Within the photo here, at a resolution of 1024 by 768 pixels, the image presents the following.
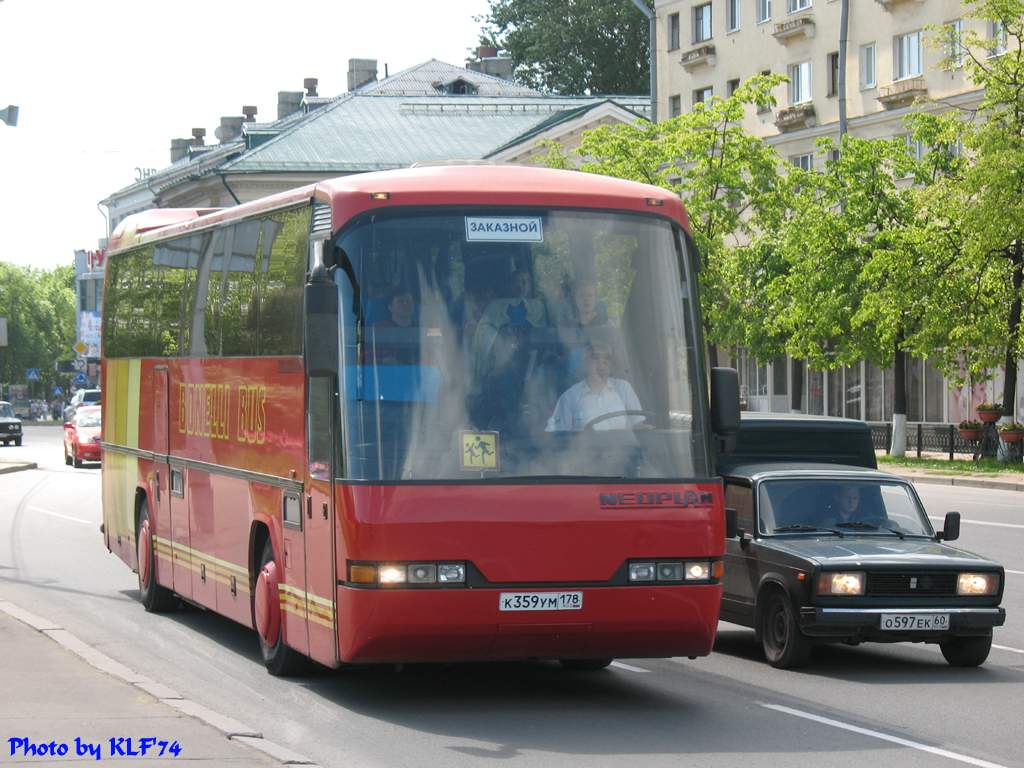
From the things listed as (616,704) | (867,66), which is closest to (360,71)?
(867,66)

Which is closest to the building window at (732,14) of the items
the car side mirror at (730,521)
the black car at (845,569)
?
the black car at (845,569)

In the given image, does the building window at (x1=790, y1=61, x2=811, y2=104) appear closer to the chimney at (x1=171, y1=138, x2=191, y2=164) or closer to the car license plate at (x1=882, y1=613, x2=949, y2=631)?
the car license plate at (x1=882, y1=613, x2=949, y2=631)

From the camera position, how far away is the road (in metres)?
9.54

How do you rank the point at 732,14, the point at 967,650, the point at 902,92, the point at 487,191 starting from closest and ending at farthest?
1. the point at 487,191
2. the point at 967,650
3. the point at 902,92
4. the point at 732,14

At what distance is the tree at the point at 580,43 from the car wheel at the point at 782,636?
8179cm

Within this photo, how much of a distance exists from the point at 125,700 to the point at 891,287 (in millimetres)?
35778

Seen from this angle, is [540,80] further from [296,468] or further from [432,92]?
[296,468]

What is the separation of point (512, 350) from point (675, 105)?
63.3 m

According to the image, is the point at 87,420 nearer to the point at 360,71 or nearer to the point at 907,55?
the point at 907,55

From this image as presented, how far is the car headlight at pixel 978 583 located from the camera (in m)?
12.6

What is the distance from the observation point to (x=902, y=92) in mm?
57031

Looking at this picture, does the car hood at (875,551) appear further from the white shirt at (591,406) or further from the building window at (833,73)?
the building window at (833,73)

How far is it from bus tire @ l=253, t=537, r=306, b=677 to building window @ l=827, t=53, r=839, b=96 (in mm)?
51843

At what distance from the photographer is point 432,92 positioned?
332 ft
